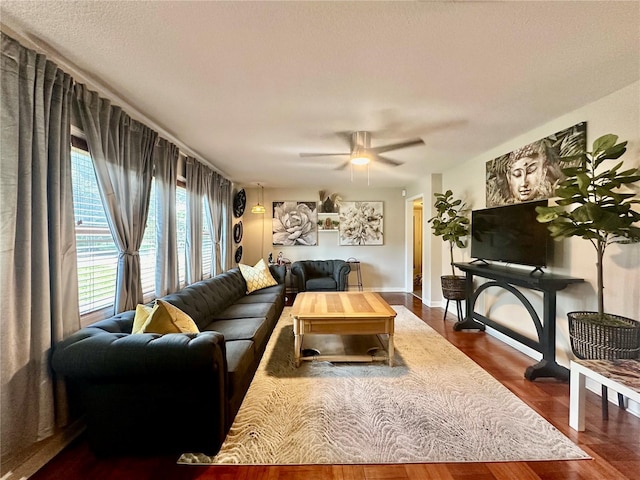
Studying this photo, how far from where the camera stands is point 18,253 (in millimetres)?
1571

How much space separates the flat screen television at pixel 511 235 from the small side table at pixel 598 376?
109cm

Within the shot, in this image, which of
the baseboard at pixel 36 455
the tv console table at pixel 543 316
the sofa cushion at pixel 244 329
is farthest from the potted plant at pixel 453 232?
the baseboard at pixel 36 455

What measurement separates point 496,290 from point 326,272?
10.5 feet

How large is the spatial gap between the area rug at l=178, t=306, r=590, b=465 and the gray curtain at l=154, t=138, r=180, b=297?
138cm

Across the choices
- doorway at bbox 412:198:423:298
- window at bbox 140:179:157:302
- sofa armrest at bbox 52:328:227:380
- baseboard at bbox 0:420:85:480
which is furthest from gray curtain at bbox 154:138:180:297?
doorway at bbox 412:198:423:298

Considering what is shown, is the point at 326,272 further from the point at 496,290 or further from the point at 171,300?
the point at 171,300

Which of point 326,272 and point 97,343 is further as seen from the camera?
point 326,272

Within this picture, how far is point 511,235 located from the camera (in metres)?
3.28

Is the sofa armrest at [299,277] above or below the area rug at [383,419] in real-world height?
above

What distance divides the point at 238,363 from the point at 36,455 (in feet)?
3.79

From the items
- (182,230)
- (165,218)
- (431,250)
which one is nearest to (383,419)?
(165,218)

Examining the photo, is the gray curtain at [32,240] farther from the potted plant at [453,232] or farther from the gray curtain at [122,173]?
the potted plant at [453,232]

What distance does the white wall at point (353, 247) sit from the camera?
6.79 metres

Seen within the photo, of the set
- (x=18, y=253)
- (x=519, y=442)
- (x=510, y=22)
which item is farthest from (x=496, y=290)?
(x=18, y=253)
